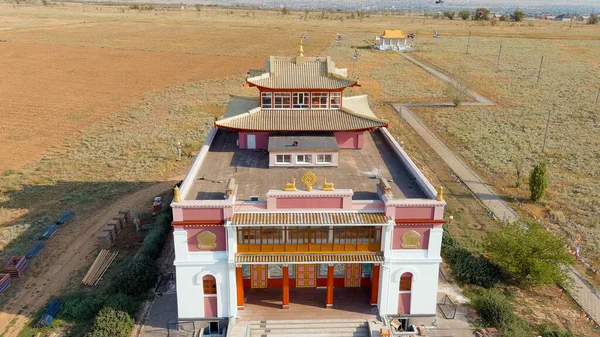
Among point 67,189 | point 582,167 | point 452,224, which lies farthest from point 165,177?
point 582,167

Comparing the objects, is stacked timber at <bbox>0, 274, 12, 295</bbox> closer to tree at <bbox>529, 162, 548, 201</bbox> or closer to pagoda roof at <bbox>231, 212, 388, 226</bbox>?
pagoda roof at <bbox>231, 212, 388, 226</bbox>

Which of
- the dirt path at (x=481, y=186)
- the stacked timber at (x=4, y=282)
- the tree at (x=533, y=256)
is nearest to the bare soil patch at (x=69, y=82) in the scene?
the stacked timber at (x=4, y=282)

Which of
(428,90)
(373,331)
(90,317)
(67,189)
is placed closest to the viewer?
(373,331)

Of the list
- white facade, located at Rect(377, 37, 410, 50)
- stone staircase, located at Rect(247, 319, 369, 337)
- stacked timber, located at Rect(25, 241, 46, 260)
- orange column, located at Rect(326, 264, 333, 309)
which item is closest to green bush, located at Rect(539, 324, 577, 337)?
stone staircase, located at Rect(247, 319, 369, 337)

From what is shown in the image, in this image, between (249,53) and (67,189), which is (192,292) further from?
(249,53)

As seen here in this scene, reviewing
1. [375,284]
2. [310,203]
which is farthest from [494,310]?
[310,203]
